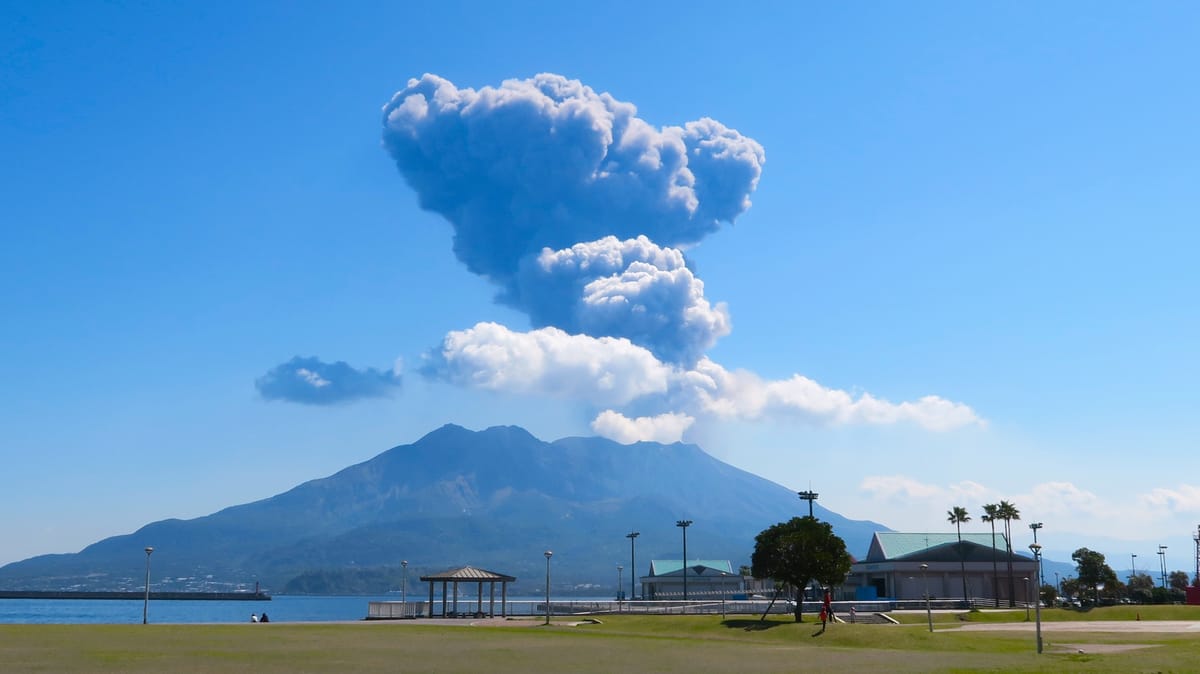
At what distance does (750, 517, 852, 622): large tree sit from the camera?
226 ft

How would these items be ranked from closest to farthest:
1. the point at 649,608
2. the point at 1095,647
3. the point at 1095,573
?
1. the point at 1095,647
2. the point at 649,608
3. the point at 1095,573

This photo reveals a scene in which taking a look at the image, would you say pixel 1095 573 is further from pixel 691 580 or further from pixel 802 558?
pixel 802 558

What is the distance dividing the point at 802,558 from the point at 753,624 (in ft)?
24.7

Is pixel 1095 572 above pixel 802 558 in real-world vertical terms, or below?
below

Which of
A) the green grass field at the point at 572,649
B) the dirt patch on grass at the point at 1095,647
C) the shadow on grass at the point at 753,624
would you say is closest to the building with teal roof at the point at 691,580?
the shadow on grass at the point at 753,624

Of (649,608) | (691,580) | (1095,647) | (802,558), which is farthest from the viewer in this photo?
(691,580)

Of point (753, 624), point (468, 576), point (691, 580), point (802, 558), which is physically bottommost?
point (691, 580)

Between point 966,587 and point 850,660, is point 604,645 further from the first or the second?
point 966,587

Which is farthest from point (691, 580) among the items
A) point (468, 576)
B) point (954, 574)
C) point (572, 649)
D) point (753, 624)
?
point (572, 649)

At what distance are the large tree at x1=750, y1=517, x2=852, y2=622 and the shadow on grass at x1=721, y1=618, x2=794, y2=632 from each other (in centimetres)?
364

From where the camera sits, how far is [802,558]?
6938 centimetres

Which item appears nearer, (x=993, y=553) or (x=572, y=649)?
(x=572, y=649)

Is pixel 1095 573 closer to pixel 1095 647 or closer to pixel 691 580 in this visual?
pixel 691 580

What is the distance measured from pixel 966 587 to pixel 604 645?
8633 cm
